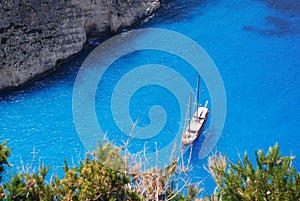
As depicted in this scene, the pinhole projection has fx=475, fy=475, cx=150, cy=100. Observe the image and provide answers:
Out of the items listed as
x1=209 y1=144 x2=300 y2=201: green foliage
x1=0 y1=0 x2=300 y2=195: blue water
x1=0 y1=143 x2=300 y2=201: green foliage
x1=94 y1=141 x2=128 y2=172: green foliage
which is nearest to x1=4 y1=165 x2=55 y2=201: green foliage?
x1=0 y1=143 x2=300 y2=201: green foliage

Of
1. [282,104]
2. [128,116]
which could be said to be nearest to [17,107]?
[128,116]

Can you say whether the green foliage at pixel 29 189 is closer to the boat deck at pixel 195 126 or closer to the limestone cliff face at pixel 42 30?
the boat deck at pixel 195 126

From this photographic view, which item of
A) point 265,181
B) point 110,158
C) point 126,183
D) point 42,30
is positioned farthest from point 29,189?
point 42,30

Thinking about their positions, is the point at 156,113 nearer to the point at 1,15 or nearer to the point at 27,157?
the point at 27,157

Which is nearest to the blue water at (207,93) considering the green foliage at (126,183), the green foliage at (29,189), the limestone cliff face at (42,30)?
the limestone cliff face at (42,30)

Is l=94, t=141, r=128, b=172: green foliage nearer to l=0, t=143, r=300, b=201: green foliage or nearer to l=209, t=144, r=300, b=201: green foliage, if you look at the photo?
l=0, t=143, r=300, b=201: green foliage

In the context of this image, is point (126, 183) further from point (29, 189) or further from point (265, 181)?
point (265, 181)
